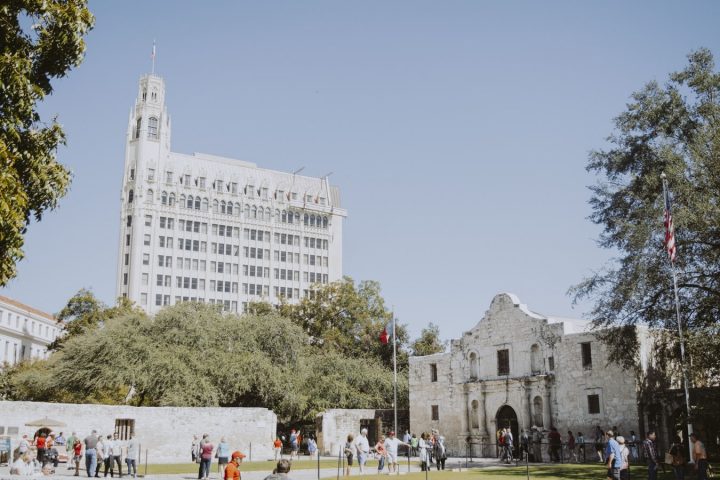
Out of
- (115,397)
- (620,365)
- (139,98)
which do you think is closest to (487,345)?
(620,365)

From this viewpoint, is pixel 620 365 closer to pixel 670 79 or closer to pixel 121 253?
pixel 670 79

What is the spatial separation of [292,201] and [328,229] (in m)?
7.45

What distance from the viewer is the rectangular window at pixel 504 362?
43.7 m

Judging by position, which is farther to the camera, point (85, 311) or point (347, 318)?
point (347, 318)

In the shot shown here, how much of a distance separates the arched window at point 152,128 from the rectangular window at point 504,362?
7860cm

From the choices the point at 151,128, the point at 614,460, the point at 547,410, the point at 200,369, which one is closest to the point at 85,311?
the point at 200,369

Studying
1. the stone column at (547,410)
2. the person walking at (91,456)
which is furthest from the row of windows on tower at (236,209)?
the person walking at (91,456)

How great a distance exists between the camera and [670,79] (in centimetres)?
3594

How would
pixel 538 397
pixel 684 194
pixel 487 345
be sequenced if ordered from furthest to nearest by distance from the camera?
pixel 487 345
pixel 538 397
pixel 684 194

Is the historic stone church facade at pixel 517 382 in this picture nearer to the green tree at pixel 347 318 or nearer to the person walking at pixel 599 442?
the person walking at pixel 599 442

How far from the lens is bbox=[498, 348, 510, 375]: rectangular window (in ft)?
143

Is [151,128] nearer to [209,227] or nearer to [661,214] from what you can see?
[209,227]

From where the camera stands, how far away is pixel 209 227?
10850 centimetres

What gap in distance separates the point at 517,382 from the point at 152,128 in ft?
266
